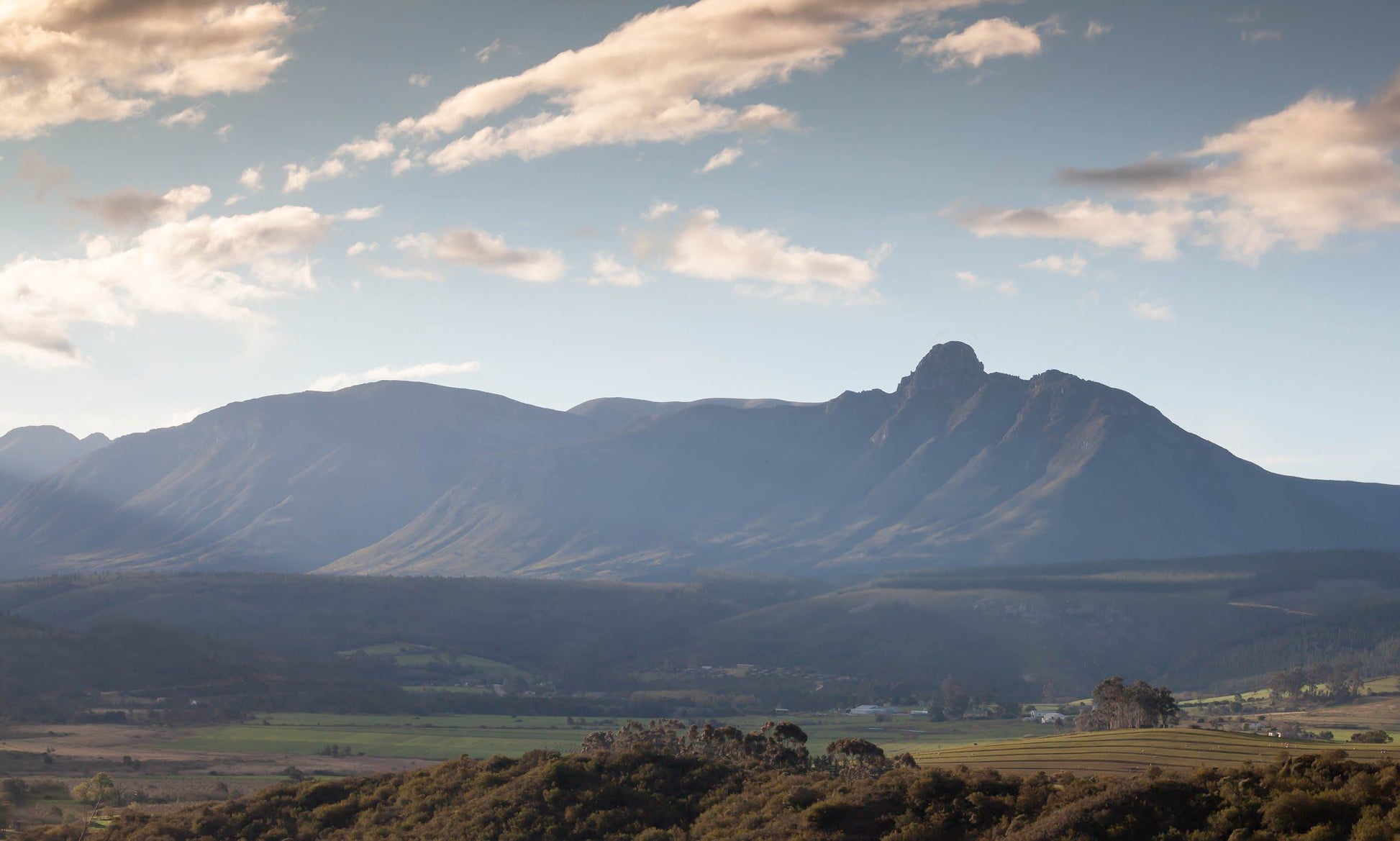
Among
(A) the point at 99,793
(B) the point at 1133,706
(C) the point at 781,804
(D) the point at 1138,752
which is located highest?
(D) the point at 1138,752

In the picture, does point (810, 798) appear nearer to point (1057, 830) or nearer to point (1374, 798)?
point (1057, 830)

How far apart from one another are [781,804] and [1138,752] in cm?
2702

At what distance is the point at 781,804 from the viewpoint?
63.2 metres

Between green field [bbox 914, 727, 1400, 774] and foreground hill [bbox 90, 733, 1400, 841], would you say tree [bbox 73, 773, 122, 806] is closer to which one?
foreground hill [bbox 90, 733, 1400, 841]

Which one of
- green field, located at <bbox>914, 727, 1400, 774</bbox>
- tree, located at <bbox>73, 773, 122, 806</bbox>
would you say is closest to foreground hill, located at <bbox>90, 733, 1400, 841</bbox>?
green field, located at <bbox>914, 727, 1400, 774</bbox>

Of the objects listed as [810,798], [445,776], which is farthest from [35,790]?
[810,798]

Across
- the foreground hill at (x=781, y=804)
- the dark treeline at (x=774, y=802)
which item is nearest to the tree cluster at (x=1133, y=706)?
the dark treeline at (x=774, y=802)

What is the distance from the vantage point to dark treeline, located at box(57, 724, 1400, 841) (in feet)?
162

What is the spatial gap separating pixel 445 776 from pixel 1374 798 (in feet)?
165

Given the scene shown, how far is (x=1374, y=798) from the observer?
46562mm

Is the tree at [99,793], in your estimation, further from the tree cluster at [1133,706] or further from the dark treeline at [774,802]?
the tree cluster at [1133,706]

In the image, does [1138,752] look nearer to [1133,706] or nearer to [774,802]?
[774,802]

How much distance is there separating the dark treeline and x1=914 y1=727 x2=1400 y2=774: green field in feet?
30.6

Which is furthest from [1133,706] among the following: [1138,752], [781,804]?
[781,804]
